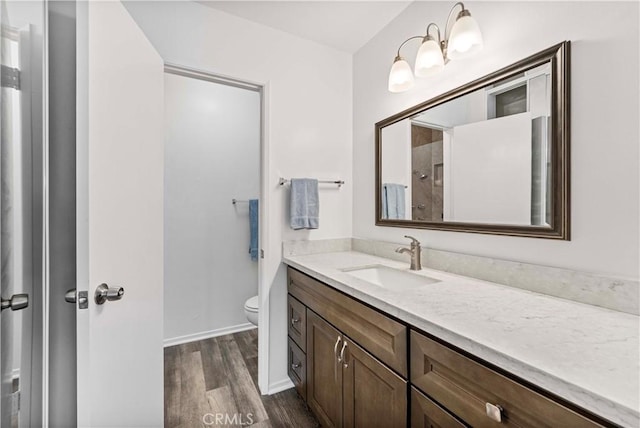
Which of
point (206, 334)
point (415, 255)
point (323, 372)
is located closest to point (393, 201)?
point (415, 255)

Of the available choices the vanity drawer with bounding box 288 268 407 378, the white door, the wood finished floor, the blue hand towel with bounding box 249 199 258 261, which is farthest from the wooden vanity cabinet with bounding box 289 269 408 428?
the blue hand towel with bounding box 249 199 258 261

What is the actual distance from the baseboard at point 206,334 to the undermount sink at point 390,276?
1.62 meters

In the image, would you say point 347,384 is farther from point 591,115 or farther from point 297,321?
point 591,115

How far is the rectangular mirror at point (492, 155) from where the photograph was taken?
Answer: 1.03 metres

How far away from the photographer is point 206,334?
98.3 inches

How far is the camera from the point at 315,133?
1.97 m

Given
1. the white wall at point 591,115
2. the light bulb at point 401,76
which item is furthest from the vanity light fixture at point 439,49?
the white wall at point 591,115

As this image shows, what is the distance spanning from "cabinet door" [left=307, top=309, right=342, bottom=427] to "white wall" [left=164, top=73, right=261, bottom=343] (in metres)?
1.34

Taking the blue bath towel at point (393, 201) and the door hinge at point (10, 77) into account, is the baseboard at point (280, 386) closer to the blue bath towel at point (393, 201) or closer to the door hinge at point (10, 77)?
the blue bath towel at point (393, 201)

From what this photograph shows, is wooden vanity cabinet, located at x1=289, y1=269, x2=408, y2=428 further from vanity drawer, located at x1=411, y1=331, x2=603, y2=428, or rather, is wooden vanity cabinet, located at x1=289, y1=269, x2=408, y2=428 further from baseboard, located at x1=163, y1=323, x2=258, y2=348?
baseboard, located at x1=163, y1=323, x2=258, y2=348

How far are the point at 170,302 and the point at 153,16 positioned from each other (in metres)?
2.02

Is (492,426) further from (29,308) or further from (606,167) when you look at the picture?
(29,308)

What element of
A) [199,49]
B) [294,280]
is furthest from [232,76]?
[294,280]

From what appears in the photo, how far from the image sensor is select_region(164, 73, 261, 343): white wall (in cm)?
237
